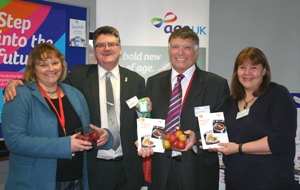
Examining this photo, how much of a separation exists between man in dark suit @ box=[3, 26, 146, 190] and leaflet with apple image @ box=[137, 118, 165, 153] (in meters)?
0.27

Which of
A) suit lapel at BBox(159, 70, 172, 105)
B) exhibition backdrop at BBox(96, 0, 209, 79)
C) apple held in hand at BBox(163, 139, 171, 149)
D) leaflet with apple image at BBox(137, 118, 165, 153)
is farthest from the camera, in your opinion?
exhibition backdrop at BBox(96, 0, 209, 79)

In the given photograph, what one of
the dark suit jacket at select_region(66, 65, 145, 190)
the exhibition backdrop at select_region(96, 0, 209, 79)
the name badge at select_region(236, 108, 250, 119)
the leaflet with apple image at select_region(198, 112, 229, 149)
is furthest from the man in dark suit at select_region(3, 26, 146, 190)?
the exhibition backdrop at select_region(96, 0, 209, 79)

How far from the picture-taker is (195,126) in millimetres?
2557

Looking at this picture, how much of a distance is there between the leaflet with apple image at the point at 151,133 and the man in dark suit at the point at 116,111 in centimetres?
27

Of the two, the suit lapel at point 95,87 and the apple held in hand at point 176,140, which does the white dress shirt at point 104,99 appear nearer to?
the suit lapel at point 95,87

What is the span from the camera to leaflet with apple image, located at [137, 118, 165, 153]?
249 cm

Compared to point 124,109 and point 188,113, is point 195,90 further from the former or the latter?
point 124,109

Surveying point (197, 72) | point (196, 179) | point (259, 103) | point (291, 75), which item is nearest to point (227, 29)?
point (291, 75)

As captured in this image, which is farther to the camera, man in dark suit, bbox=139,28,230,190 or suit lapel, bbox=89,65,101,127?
suit lapel, bbox=89,65,101,127

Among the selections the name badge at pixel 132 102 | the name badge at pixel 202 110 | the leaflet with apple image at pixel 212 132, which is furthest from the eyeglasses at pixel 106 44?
the leaflet with apple image at pixel 212 132

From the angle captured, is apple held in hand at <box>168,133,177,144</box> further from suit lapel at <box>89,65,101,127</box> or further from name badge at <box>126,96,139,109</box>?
suit lapel at <box>89,65,101,127</box>

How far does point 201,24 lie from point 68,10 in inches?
77.6

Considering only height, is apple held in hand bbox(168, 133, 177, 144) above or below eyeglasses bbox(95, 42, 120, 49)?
below

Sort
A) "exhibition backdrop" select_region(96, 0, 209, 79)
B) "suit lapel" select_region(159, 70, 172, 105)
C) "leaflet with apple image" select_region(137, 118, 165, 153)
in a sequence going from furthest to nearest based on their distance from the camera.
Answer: "exhibition backdrop" select_region(96, 0, 209, 79)
"suit lapel" select_region(159, 70, 172, 105)
"leaflet with apple image" select_region(137, 118, 165, 153)
